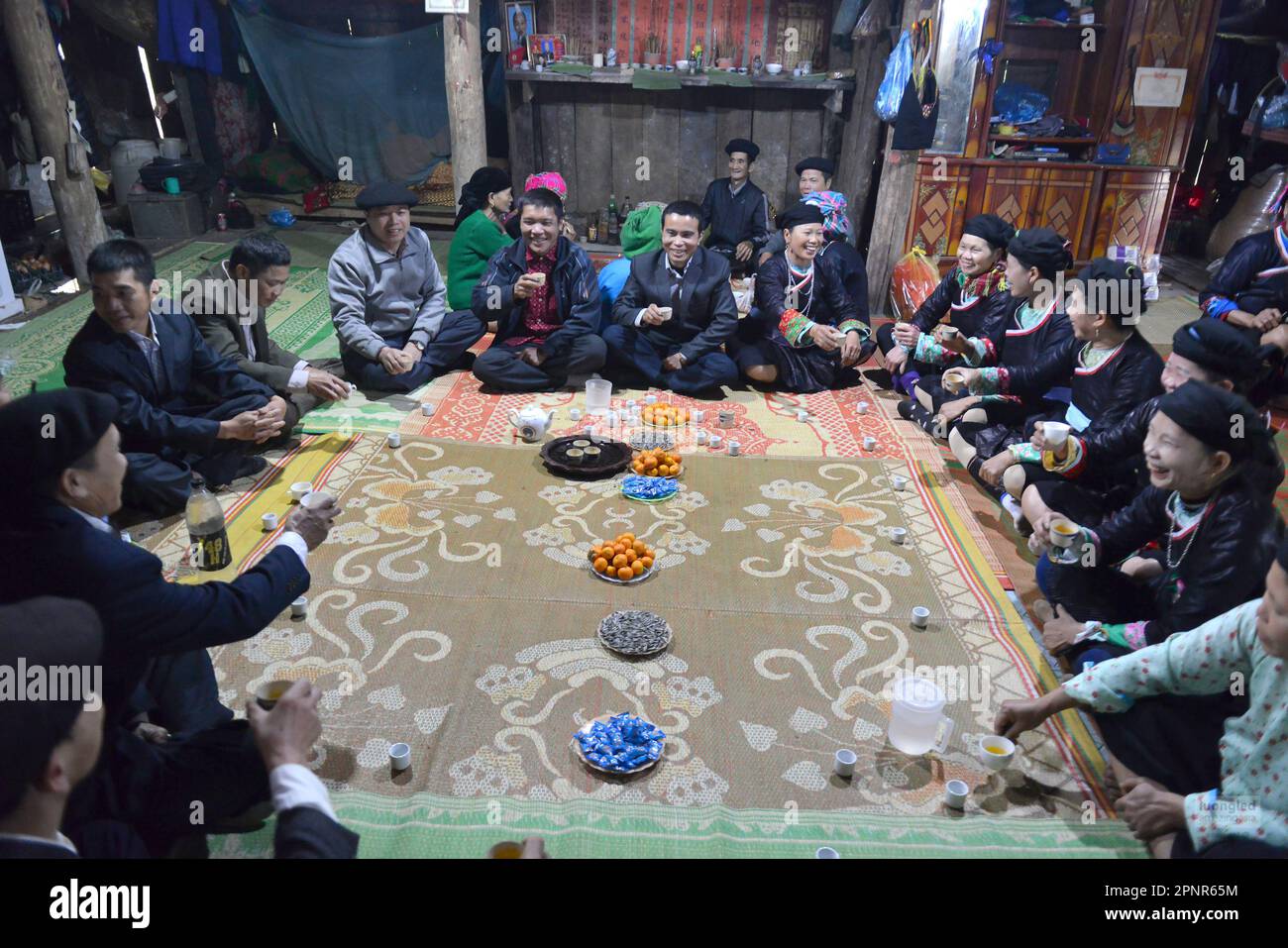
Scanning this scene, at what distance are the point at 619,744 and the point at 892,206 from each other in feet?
19.3

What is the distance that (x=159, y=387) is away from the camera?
13.9 feet

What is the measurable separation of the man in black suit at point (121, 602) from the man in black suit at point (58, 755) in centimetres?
20

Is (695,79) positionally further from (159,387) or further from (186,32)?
(159,387)

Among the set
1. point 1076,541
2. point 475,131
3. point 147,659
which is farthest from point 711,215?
point 147,659

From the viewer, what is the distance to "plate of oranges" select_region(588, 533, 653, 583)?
3.72m

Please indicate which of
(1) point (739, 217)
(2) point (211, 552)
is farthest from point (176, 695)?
(1) point (739, 217)

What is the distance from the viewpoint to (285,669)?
10.5 ft

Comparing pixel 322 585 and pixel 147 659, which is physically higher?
pixel 147 659

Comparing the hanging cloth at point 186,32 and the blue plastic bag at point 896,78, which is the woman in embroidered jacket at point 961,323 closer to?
the blue plastic bag at point 896,78

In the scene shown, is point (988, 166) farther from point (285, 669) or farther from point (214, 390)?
point (285, 669)

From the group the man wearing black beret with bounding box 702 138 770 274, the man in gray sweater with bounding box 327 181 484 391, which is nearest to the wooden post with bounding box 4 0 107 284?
the man in gray sweater with bounding box 327 181 484 391

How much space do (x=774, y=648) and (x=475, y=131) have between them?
6.20m

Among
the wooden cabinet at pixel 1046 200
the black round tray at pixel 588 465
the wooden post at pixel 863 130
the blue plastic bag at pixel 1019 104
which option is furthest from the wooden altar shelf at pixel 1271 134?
the black round tray at pixel 588 465
